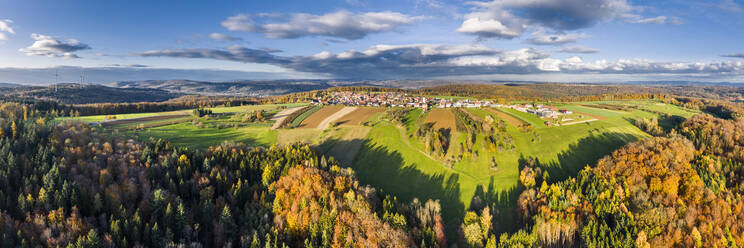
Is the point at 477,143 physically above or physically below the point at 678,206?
above

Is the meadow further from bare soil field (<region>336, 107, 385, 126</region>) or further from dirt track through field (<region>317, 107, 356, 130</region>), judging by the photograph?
dirt track through field (<region>317, 107, 356, 130</region>)

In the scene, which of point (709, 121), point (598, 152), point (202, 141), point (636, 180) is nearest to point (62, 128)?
point (202, 141)

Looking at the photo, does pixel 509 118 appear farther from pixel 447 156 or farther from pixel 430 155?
pixel 430 155

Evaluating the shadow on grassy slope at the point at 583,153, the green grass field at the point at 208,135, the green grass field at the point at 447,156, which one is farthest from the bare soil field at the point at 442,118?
the green grass field at the point at 208,135

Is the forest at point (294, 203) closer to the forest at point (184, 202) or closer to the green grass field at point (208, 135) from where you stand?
the forest at point (184, 202)

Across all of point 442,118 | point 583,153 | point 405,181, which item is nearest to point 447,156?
point 405,181

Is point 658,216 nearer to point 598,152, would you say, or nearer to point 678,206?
point 678,206

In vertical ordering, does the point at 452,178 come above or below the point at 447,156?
below

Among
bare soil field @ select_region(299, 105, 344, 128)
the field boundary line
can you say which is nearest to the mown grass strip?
bare soil field @ select_region(299, 105, 344, 128)
